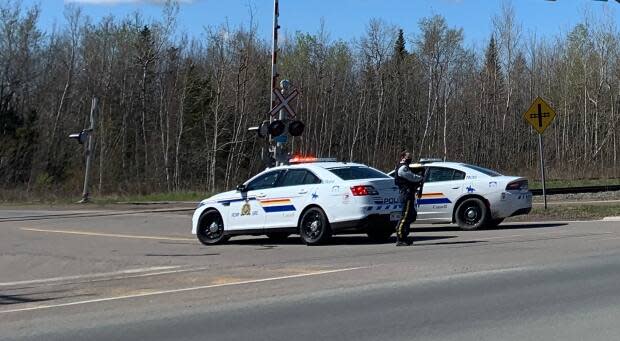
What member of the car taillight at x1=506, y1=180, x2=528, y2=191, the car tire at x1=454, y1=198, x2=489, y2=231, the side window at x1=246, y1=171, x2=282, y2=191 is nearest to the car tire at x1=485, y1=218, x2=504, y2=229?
the car tire at x1=454, y1=198, x2=489, y2=231

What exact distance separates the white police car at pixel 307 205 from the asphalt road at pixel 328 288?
452 millimetres

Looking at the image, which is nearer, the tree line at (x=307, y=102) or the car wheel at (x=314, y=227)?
the car wheel at (x=314, y=227)

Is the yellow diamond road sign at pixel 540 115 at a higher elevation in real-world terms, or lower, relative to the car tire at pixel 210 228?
higher

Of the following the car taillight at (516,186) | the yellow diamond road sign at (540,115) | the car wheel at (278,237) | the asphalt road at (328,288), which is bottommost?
the asphalt road at (328,288)

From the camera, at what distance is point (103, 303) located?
1038 centimetres

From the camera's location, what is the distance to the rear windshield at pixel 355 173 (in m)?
16.1

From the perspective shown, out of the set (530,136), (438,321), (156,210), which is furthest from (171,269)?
(530,136)

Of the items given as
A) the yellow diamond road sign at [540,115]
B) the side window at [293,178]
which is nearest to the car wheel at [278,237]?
the side window at [293,178]

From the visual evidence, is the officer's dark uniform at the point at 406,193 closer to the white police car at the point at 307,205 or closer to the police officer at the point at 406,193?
the police officer at the point at 406,193

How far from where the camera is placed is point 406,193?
15.3 metres

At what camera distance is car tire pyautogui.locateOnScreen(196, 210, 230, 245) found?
703 inches

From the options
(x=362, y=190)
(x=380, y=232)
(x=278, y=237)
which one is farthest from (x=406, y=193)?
(x=278, y=237)

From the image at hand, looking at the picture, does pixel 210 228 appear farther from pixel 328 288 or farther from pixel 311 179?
pixel 328 288

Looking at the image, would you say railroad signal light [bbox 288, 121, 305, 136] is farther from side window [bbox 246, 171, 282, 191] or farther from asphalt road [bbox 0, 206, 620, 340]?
side window [bbox 246, 171, 282, 191]
